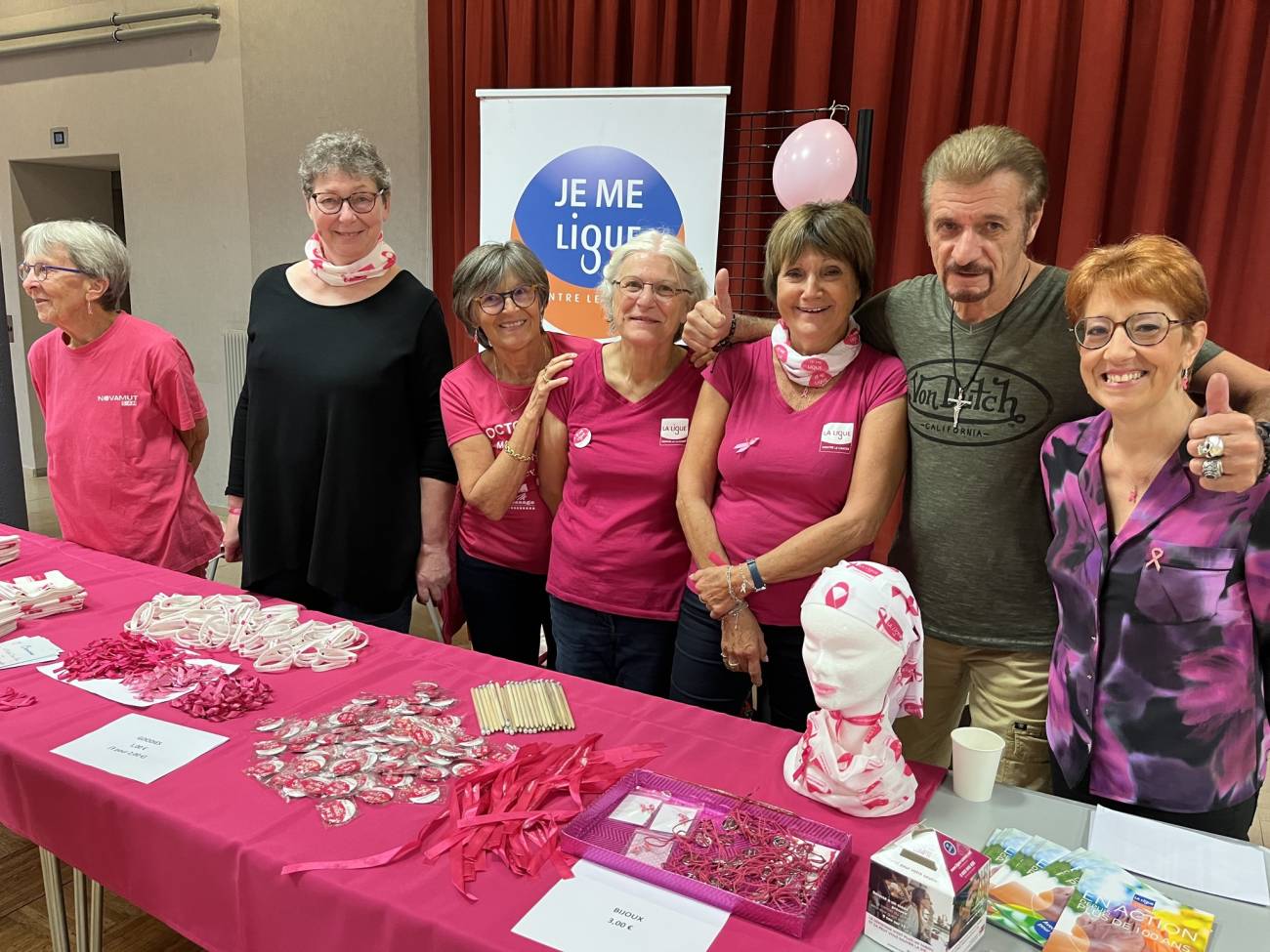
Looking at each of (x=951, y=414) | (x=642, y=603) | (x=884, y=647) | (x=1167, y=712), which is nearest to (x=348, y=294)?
(x=642, y=603)

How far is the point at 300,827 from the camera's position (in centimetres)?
121

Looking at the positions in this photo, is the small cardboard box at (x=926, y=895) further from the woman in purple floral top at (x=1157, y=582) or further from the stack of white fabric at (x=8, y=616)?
the stack of white fabric at (x=8, y=616)

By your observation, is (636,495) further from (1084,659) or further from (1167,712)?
(1167,712)

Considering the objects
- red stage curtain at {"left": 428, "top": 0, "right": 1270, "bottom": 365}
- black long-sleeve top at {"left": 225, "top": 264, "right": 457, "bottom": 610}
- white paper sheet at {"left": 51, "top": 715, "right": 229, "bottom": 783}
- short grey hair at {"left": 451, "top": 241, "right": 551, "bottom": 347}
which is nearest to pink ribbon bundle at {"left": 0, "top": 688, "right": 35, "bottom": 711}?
white paper sheet at {"left": 51, "top": 715, "right": 229, "bottom": 783}

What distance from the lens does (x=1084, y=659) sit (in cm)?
136

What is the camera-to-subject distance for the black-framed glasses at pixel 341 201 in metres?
2.03

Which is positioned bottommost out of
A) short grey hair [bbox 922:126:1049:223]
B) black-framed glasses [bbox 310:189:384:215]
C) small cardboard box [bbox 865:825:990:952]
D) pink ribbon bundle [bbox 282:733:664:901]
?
pink ribbon bundle [bbox 282:733:664:901]

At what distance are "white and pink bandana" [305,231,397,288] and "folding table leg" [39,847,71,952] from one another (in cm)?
130

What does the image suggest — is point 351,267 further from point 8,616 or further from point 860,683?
point 860,683

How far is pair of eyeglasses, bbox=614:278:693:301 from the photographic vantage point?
6.11ft

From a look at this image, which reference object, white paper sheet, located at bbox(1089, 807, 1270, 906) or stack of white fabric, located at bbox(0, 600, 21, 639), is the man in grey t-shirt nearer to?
white paper sheet, located at bbox(1089, 807, 1270, 906)

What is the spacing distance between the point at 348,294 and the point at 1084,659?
68.6 inches

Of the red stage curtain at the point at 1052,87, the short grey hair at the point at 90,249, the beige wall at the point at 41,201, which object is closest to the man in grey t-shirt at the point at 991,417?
the red stage curtain at the point at 1052,87

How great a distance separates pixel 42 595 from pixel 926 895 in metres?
1.90
